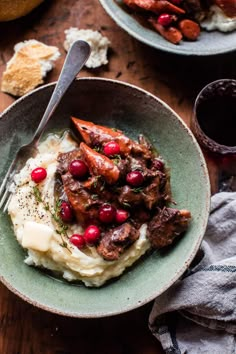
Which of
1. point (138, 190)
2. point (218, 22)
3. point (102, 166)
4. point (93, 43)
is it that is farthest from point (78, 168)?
point (218, 22)

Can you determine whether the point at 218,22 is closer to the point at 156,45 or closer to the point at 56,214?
the point at 156,45

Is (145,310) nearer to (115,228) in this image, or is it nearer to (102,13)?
(115,228)

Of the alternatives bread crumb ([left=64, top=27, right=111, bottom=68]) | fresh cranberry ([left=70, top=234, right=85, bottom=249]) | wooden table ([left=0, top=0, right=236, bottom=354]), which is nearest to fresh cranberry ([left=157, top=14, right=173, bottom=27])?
wooden table ([left=0, top=0, right=236, bottom=354])

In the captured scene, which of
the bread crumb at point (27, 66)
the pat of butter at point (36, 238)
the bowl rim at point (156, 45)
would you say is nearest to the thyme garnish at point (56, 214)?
the pat of butter at point (36, 238)

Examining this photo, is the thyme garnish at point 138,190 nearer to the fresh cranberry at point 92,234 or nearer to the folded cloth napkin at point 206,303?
the fresh cranberry at point 92,234

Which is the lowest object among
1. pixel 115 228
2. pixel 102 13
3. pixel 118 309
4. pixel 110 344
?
pixel 110 344

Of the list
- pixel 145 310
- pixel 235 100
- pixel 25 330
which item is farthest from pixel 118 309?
pixel 235 100
